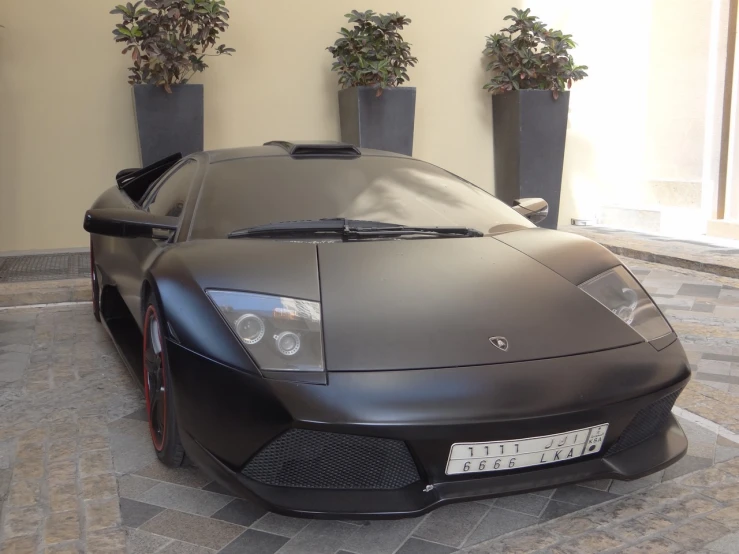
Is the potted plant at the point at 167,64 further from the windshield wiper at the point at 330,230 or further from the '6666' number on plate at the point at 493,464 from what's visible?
the '6666' number on plate at the point at 493,464

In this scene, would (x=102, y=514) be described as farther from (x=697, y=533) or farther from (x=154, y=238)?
(x=697, y=533)

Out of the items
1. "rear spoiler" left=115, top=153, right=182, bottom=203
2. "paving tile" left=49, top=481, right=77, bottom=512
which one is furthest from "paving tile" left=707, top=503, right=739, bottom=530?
"rear spoiler" left=115, top=153, right=182, bottom=203

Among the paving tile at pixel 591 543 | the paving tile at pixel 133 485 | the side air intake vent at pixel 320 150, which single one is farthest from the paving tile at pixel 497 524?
the side air intake vent at pixel 320 150

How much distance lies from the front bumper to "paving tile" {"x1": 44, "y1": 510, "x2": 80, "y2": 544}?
34 centimetres

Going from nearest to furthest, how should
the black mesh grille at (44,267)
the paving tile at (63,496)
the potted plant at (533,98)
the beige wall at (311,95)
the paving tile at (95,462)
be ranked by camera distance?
1. the paving tile at (63,496)
2. the paving tile at (95,462)
3. the black mesh grille at (44,267)
4. the beige wall at (311,95)
5. the potted plant at (533,98)

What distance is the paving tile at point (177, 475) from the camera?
2131 millimetres

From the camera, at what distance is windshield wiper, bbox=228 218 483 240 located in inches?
91.0

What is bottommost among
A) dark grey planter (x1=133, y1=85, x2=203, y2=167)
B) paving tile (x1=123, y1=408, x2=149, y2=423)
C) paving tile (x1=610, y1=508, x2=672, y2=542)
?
paving tile (x1=123, y1=408, x2=149, y2=423)

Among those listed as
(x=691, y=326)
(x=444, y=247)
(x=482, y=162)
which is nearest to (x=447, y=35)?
(x=482, y=162)

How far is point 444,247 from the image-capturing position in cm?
226

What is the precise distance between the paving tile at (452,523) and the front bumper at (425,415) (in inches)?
6.9

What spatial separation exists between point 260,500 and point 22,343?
2474 mm

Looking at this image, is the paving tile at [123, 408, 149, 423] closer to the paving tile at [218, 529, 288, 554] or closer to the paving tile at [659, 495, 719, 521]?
the paving tile at [218, 529, 288, 554]

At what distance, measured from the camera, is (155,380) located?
7.39 ft
